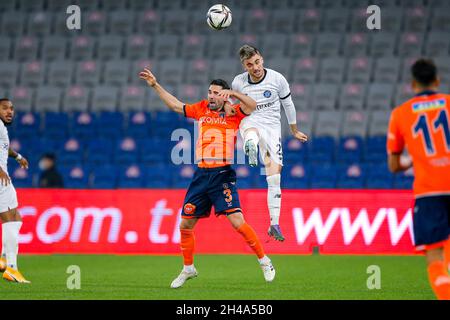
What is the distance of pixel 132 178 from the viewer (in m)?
17.2

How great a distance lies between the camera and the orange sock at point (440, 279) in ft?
19.5

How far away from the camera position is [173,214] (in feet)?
46.4

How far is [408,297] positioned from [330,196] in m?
5.70

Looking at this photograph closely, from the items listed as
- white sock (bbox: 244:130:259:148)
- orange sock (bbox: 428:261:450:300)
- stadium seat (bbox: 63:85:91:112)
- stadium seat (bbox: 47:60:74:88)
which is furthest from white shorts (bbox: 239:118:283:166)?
stadium seat (bbox: 47:60:74:88)

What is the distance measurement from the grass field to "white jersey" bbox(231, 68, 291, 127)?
6.16ft

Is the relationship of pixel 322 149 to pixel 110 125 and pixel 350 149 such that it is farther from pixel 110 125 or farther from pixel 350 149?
pixel 110 125

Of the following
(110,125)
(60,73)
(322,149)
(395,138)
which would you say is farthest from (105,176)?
(395,138)

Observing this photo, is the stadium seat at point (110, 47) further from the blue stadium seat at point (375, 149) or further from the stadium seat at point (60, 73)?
the blue stadium seat at point (375, 149)

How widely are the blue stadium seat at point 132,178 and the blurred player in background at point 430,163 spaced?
37.4 feet

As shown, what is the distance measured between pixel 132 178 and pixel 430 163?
11.6 metres

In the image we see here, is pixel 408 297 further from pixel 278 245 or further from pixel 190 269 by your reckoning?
pixel 278 245

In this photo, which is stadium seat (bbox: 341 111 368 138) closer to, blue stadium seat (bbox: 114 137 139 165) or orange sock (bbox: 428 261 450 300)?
blue stadium seat (bbox: 114 137 139 165)

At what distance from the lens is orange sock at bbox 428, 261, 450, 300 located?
594 cm

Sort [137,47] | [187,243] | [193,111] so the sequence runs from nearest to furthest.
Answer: [193,111]
[187,243]
[137,47]
